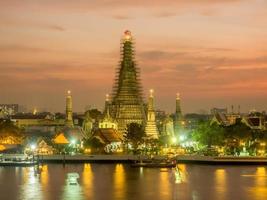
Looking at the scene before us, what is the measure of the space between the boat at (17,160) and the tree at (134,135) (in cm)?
1001

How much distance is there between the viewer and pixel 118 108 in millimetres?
84688

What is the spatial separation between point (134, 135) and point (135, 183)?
25.9 metres

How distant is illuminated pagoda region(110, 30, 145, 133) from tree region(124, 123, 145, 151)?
4.73 meters

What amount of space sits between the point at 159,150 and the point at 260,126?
10.9 meters

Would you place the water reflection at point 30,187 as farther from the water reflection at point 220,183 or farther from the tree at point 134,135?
the tree at point 134,135

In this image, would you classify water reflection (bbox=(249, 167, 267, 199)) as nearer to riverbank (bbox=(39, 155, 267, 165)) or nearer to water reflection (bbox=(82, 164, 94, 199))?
riverbank (bbox=(39, 155, 267, 165))

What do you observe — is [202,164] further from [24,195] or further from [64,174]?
[24,195]

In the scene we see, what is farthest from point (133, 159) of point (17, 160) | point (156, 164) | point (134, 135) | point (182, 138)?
point (182, 138)

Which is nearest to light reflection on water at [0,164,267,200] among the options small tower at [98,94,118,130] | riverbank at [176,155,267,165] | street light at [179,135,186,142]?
riverbank at [176,155,267,165]

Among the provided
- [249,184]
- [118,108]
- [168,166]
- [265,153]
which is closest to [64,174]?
[168,166]

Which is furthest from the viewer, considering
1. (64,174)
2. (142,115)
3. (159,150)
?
(142,115)

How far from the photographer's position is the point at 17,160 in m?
68.8

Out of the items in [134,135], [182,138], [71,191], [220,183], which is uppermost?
[182,138]

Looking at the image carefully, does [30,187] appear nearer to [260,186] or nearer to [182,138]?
[260,186]
